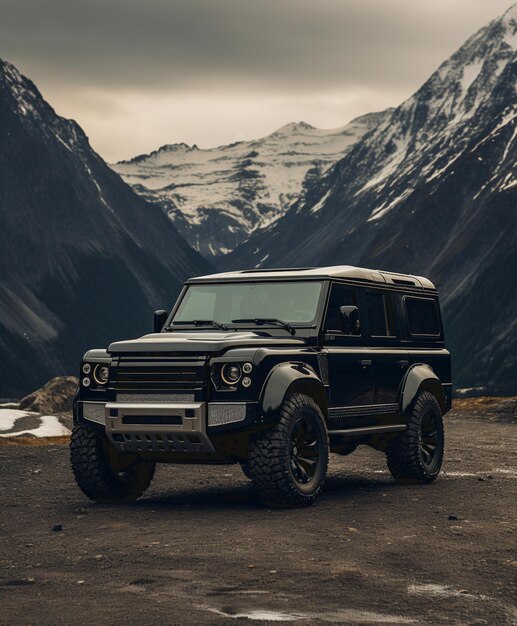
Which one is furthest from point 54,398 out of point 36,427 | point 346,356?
point 346,356

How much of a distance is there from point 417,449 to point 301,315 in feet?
10.2

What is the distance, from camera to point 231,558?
10.2m

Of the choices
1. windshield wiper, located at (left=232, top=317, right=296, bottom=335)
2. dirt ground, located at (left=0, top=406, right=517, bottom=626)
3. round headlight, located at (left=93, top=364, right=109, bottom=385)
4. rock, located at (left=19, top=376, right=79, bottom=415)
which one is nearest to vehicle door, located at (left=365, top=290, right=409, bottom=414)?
dirt ground, located at (left=0, top=406, right=517, bottom=626)

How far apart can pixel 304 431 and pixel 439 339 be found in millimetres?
5221

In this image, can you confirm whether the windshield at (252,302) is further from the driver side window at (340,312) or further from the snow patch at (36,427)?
the snow patch at (36,427)

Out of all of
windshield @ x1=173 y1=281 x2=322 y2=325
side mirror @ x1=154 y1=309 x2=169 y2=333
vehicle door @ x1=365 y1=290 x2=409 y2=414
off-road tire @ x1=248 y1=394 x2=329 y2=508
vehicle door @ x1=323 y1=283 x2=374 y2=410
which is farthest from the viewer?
vehicle door @ x1=365 y1=290 x2=409 y2=414

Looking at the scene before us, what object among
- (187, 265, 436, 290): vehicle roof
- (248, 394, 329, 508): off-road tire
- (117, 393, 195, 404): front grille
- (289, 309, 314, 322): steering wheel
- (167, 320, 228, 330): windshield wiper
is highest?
(187, 265, 436, 290): vehicle roof

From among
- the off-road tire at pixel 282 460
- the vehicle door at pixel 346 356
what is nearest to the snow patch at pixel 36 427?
the vehicle door at pixel 346 356

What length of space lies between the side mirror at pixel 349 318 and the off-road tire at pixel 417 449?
7.27 ft

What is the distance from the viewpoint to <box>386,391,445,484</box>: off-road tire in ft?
52.7

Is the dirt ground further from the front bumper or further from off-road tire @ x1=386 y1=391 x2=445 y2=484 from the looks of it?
the front bumper

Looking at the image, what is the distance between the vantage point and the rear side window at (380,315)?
15.7 m

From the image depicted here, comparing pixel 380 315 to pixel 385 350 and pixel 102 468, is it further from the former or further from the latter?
pixel 102 468

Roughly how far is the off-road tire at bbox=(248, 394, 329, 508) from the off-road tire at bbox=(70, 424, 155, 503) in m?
1.71
